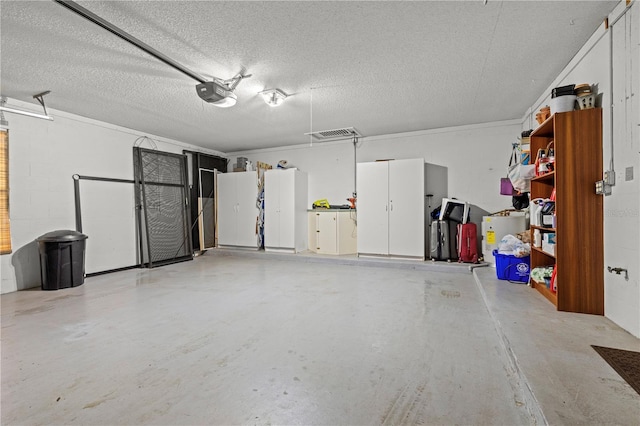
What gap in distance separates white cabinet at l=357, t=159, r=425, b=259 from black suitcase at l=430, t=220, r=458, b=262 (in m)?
0.20

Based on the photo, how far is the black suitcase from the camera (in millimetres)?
5277

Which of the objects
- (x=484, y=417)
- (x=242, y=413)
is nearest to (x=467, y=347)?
(x=484, y=417)

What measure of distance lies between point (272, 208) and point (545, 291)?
516 centimetres

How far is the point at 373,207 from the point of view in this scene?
18.9 feet

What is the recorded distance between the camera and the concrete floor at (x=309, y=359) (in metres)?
1.54

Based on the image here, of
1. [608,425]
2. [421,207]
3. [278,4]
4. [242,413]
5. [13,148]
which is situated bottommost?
[242,413]

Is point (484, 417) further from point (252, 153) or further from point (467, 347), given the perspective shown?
point (252, 153)

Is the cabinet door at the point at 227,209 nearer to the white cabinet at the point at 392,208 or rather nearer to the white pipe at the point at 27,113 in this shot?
the white cabinet at the point at 392,208

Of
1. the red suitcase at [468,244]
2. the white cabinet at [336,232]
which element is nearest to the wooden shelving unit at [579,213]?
the red suitcase at [468,244]

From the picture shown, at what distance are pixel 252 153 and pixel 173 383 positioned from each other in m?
6.59

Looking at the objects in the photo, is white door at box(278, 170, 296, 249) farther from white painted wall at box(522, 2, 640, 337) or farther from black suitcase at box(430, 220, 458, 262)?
white painted wall at box(522, 2, 640, 337)

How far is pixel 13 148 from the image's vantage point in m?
4.05

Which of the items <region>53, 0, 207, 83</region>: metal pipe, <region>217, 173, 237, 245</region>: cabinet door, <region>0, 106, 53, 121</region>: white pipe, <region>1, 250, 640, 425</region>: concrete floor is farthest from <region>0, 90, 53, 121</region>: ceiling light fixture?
<region>217, 173, 237, 245</region>: cabinet door

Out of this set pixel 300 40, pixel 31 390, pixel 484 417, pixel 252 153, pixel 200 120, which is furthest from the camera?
pixel 252 153
